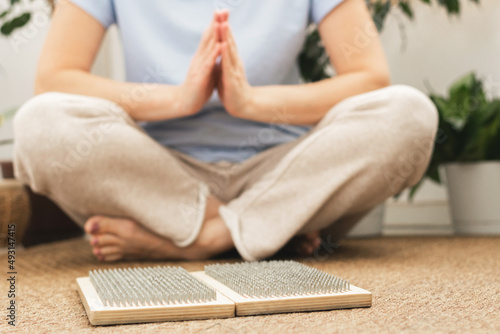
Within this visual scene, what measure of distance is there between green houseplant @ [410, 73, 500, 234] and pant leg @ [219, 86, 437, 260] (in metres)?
0.47

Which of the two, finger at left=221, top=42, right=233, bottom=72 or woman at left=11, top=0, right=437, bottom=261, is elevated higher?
finger at left=221, top=42, right=233, bottom=72

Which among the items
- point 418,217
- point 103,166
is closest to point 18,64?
point 103,166

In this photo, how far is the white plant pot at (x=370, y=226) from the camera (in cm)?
141

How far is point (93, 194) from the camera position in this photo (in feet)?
3.02

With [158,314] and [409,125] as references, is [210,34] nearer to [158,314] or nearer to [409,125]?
[409,125]

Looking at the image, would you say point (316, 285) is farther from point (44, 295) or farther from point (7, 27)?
point (7, 27)

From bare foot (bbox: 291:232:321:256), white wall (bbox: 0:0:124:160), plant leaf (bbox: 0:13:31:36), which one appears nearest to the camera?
bare foot (bbox: 291:232:321:256)

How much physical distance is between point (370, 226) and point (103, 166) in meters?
0.76

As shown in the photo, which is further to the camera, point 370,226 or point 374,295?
point 370,226

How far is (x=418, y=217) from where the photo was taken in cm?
171

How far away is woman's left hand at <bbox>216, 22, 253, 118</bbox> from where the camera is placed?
0.88m

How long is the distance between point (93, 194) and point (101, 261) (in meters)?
0.14

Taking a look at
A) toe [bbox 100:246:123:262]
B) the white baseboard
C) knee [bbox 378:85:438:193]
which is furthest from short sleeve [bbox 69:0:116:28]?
the white baseboard

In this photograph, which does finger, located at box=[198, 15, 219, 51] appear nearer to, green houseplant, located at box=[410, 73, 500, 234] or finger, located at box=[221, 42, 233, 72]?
finger, located at box=[221, 42, 233, 72]
